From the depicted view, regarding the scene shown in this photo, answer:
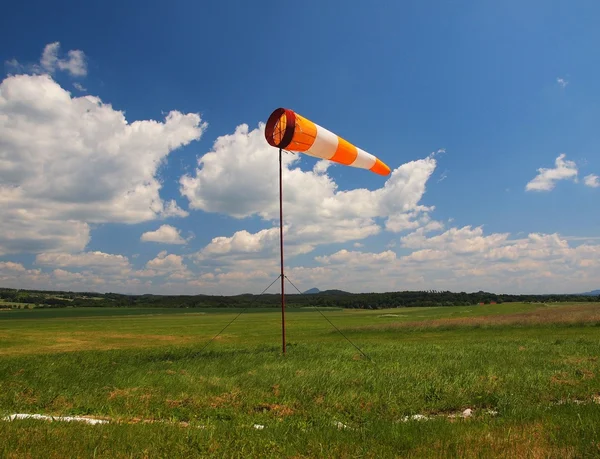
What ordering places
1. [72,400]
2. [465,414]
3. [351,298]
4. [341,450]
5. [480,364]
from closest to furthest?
[341,450] < [465,414] < [72,400] < [480,364] < [351,298]

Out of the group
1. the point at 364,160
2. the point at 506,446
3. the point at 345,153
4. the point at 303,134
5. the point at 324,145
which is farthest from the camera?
the point at 364,160

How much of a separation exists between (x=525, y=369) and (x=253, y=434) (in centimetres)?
895

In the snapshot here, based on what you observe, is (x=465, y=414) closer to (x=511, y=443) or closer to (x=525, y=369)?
(x=511, y=443)

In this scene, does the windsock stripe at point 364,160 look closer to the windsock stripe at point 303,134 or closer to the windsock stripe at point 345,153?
the windsock stripe at point 345,153

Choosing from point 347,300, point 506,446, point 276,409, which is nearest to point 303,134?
point 276,409

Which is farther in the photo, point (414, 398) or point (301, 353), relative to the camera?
point (301, 353)

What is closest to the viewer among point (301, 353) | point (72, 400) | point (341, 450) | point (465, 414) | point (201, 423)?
point (341, 450)

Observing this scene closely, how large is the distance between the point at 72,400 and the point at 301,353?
8018 mm

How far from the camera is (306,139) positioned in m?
15.4

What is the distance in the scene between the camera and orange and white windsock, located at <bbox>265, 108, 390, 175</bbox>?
593 inches

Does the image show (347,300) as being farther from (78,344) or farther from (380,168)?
(380,168)

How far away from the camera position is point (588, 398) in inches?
348

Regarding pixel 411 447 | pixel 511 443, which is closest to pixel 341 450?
pixel 411 447

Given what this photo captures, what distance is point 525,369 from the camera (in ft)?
38.7
